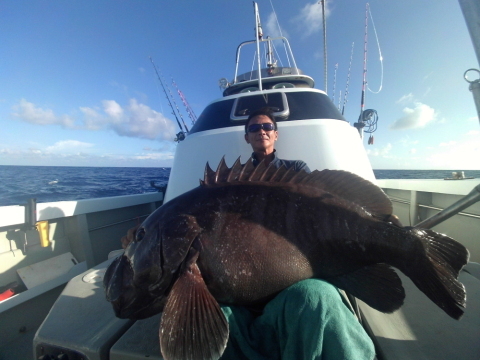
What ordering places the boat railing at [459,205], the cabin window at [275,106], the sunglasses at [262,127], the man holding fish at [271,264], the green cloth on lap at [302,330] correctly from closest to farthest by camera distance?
the green cloth on lap at [302,330]
the man holding fish at [271,264]
the boat railing at [459,205]
the sunglasses at [262,127]
the cabin window at [275,106]

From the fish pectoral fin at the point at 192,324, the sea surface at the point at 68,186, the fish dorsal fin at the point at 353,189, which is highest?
the fish dorsal fin at the point at 353,189

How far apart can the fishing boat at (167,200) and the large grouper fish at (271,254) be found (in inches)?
13.1

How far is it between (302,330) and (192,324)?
0.60 m

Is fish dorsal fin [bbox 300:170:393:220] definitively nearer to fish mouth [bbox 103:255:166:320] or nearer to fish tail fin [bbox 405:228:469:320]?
fish tail fin [bbox 405:228:469:320]

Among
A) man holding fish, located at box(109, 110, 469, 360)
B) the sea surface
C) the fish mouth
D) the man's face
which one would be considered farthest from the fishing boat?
the sea surface

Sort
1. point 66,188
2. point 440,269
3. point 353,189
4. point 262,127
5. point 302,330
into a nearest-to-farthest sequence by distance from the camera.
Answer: point 302,330
point 440,269
point 353,189
point 262,127
point 66,188

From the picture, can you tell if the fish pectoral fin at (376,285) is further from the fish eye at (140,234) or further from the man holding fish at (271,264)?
the fish eye at (140,234)

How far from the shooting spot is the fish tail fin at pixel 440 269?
53.2 inches

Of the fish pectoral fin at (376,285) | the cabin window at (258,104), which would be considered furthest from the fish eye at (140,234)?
the cabin window at (258,104)

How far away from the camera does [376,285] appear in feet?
4.94

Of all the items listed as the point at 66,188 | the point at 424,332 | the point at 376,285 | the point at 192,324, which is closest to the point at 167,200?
the point at 192,324

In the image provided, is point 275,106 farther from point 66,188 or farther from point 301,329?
point 66,188

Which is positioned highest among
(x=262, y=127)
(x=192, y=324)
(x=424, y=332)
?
(x=262, y=127)

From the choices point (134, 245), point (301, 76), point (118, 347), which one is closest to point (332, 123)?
point (301, 76)
